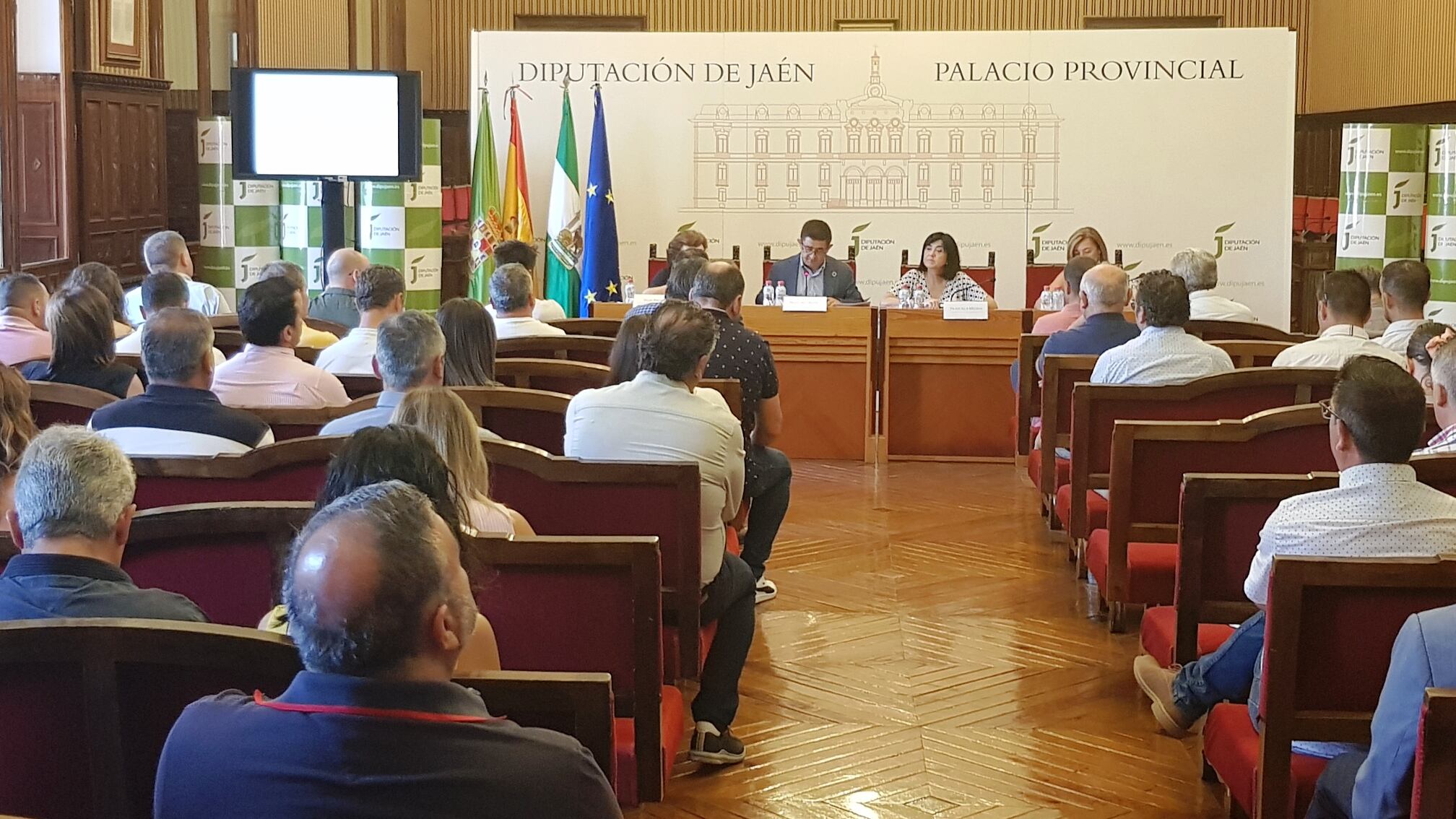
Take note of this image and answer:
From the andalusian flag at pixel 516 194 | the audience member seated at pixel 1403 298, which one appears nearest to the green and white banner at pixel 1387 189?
the audience member seated at pixel 1403 298

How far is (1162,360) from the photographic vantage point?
17.3ft

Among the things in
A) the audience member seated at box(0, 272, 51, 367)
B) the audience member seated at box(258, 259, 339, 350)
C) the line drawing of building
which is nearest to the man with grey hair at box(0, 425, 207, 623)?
the audience member seated at box(0, 272, 51, 367)

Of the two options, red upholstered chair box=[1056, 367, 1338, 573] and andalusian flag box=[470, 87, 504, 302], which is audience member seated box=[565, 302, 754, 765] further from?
andalusian flag box=[470, 87, 504, 302]

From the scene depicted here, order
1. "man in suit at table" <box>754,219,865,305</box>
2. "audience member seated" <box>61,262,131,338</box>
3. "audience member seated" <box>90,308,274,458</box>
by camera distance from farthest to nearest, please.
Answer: "man in suit at table" <box>754,219,865,305</box>
"audience member seated" <box>61,262,131,338</box>
"audience member seated" <box>90,308,274,458</box>

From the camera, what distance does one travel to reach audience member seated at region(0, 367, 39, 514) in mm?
2877

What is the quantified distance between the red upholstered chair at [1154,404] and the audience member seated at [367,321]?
230 centimetres

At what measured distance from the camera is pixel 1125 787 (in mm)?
3617

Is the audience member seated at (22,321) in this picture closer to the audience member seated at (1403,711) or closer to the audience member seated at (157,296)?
the audience member seated at (157,296)

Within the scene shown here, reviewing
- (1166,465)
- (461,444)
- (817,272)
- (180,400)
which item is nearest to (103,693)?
(461,444)

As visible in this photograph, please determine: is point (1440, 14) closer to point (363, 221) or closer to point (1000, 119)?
point (1000, 119)

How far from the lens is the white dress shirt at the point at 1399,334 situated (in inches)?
222

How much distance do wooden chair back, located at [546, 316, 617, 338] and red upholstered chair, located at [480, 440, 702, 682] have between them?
352 cm

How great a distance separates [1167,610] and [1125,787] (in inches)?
21.7

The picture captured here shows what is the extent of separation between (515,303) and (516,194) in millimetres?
3983
